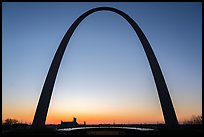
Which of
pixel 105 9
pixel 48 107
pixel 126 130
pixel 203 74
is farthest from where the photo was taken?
pixel 105 9

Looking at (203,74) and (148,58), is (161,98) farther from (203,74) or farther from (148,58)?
(203,74)

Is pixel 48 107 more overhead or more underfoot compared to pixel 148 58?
more underfoot

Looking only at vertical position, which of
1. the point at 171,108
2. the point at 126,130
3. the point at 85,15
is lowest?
the point at 126,130

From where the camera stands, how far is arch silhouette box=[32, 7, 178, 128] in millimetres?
31833

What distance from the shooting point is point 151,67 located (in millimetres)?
34250

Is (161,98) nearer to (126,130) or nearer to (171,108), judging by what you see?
(171,108)

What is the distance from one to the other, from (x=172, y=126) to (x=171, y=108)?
7.98 feet

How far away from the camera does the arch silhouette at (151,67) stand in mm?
31833

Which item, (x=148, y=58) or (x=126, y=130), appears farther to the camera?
(x=148, y=58)

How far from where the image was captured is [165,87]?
1312 inches

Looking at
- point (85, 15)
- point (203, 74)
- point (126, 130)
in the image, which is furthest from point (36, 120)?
point (203, 74)

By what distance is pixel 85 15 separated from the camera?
35.4m

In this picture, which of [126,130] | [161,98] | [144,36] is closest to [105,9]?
[144,36]

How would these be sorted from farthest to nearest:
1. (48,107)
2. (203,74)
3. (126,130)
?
(48,107)
(126,130)
(203,74)
